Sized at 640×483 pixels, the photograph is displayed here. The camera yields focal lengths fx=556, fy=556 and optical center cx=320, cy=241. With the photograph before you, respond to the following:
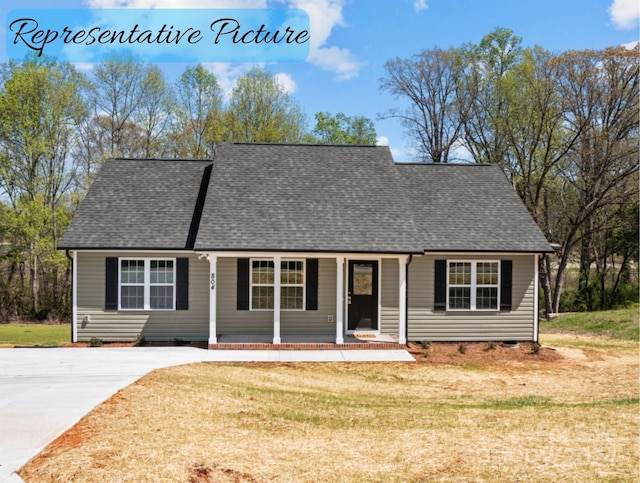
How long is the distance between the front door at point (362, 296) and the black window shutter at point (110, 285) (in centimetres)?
632

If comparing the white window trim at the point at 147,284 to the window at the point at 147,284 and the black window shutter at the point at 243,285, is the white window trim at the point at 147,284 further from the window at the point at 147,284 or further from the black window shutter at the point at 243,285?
the black window shutter at the point at 243,285

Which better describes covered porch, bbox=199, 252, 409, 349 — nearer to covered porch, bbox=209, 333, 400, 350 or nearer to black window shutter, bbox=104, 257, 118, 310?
covered porch, bbox=209, 333, 400, 350

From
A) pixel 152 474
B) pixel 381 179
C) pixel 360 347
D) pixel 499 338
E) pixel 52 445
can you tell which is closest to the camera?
pixel 152 474

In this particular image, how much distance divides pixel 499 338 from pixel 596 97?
1696 centimetres

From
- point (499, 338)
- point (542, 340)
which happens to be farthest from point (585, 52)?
point (499, 338)

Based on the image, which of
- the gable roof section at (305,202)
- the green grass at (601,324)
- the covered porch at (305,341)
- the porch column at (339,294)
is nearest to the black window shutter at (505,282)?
the gable roof section at (305,202)

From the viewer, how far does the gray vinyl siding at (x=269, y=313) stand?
49.7 feet

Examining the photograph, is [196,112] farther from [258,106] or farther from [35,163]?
[35,163]

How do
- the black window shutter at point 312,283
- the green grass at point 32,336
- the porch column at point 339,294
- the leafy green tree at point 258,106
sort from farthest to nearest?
the leafy green tree at point 258,106 → the green grass at point 32,336 → the black window shutter at point 312,283 → the porch column at point 339,294

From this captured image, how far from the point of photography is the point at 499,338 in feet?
51.1

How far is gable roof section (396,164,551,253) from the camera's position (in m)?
15.3

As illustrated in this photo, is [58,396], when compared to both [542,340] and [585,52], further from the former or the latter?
[585,52]

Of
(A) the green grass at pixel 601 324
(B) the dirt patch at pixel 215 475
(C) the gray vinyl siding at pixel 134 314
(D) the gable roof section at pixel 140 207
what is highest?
(D) the gable roof section at pixel 140 207

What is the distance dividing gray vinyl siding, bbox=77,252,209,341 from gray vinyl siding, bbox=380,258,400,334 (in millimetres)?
4833
